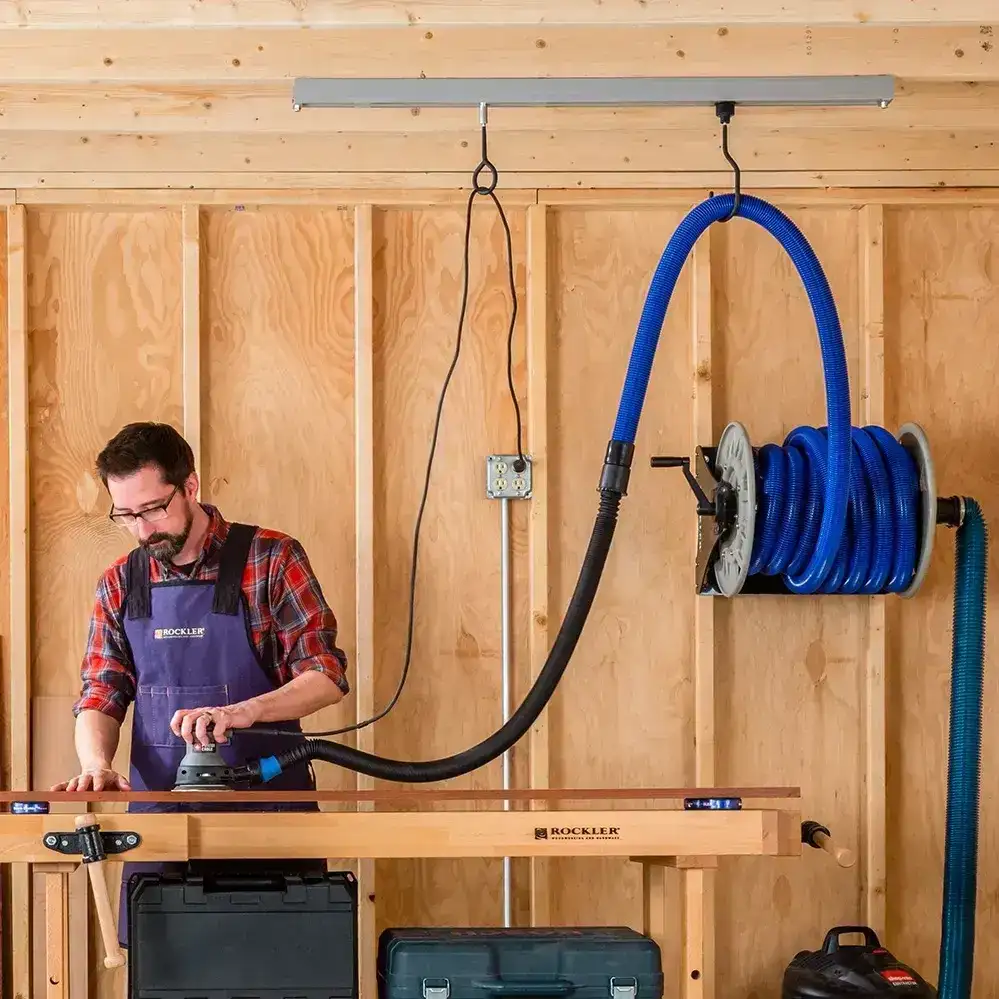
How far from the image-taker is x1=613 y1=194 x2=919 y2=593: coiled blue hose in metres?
3.14

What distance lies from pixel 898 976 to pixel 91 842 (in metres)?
1.93

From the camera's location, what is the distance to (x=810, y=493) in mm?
3248

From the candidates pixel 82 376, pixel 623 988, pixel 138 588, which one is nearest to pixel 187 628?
pixel 138 588

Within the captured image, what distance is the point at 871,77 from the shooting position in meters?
2.99

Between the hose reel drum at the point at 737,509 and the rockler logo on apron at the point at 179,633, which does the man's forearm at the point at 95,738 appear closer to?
the rockler logo on apron at the point at 179,633

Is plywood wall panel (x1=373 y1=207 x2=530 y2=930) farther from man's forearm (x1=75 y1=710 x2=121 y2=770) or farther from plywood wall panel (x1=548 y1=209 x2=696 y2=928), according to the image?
man's forearm (x1=75 y1=710 x2=121 y2=770)

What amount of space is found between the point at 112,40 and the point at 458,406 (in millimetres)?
1259

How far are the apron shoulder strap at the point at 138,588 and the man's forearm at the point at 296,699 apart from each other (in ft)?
1.22

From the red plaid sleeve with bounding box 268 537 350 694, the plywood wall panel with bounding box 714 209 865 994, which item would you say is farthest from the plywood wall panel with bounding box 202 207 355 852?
the plywood wall panel with bounding box 714 209 865 994

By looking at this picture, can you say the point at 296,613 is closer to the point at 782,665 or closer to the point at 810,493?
the point at 810,493

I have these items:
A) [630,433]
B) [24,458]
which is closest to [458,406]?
[630,433]

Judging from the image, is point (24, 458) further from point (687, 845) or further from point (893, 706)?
point (893, 706)

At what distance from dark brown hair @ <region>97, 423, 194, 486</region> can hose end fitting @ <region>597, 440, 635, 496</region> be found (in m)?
0.97

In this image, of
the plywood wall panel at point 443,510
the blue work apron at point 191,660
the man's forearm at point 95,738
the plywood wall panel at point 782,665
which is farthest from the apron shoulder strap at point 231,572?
the plywood wall panel at point 782,665
